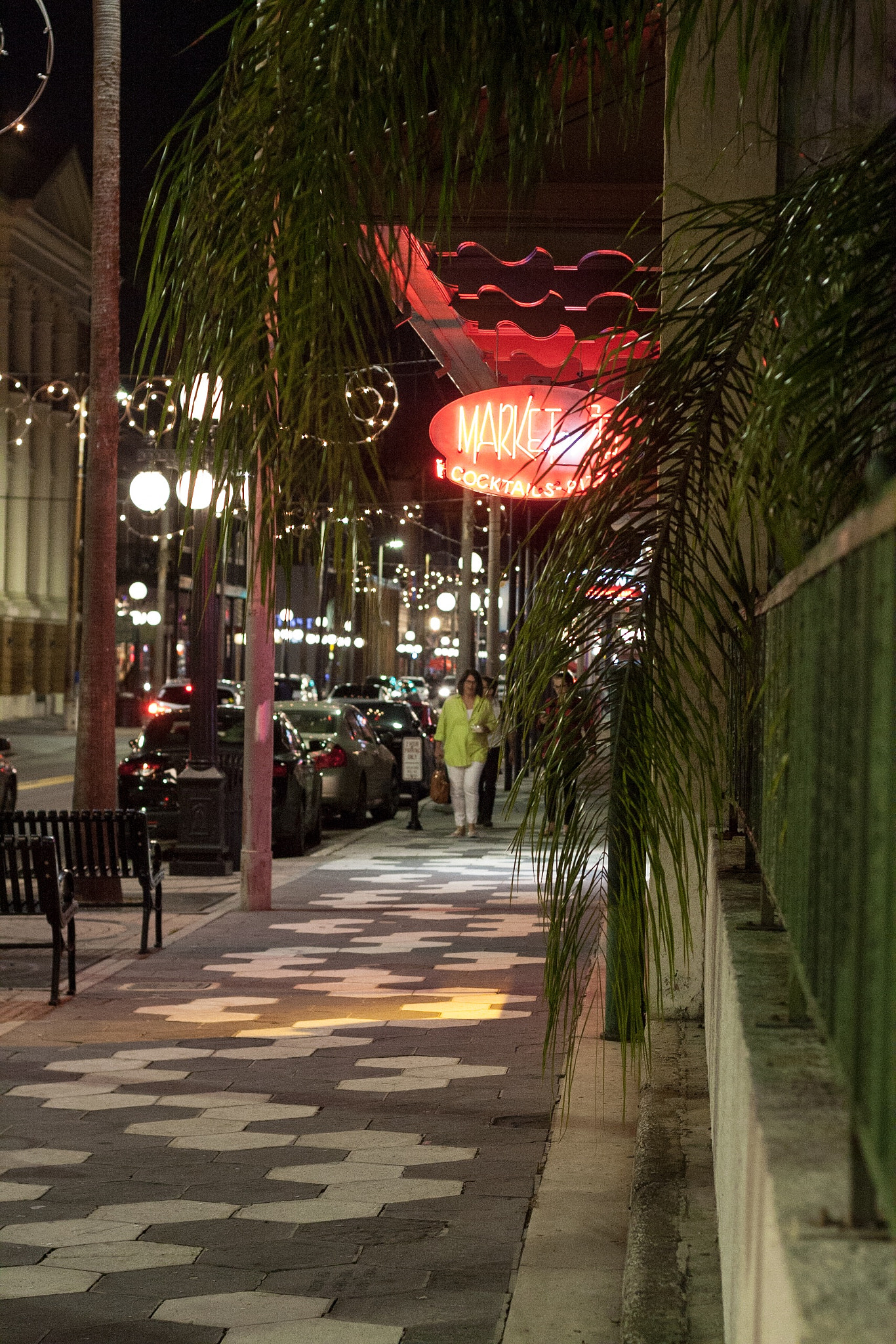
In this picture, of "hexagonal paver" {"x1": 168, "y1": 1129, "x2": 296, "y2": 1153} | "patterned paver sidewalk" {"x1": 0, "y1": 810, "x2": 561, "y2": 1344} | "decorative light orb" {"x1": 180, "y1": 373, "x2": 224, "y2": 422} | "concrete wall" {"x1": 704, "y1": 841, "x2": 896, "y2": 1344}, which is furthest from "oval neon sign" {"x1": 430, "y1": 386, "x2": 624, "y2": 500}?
"concrete wall" {"x1": 704, "y1": 841, "x2": 896, "y2": 1344}

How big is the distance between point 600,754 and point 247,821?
10.0 metres

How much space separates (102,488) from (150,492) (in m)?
8.10

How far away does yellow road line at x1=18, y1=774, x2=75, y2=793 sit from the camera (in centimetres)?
2959

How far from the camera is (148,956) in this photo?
1081cm

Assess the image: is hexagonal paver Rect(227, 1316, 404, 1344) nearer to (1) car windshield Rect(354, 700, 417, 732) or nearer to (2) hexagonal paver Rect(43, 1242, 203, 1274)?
(2) hexagonal paver Rect(43, 1242, 203, 1274)

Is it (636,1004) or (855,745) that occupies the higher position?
Result: (855,745)

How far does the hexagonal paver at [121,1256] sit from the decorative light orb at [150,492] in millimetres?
17079

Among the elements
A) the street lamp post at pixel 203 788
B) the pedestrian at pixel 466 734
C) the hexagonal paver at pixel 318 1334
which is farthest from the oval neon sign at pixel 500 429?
the pedestrian at pixel 466 734

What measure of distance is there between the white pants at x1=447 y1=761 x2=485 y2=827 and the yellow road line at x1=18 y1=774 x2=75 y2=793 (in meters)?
10.5

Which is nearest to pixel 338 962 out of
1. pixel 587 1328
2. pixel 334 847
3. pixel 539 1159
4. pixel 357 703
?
pixel 539 1159

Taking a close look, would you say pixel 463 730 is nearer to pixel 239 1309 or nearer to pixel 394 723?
pixel 394 723

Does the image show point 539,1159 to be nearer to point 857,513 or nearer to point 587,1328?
point 587,1328

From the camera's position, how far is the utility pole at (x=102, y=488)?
45.2 feet

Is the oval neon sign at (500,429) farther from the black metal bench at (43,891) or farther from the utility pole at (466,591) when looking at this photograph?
the utility pole at (466,591)
